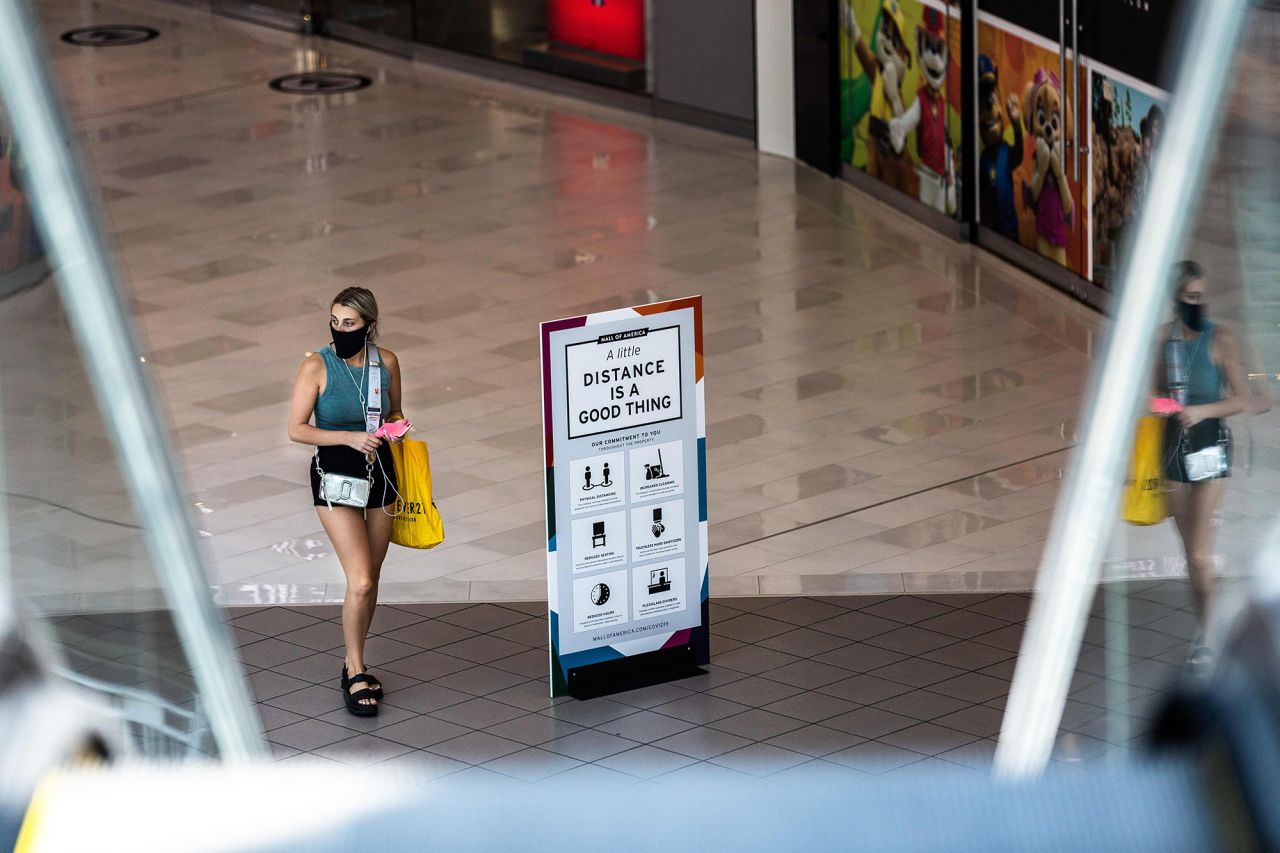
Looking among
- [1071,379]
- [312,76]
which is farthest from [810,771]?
[312,76]

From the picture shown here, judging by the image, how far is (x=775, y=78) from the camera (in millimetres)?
14734

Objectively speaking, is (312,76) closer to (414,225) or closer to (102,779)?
(414,225)

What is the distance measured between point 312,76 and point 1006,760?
51.4ft

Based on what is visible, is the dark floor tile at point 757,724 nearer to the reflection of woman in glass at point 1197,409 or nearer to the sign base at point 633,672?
the sign base at point 633,672

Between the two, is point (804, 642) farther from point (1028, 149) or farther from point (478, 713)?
point (1028, 149)

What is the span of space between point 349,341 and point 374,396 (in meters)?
0.21

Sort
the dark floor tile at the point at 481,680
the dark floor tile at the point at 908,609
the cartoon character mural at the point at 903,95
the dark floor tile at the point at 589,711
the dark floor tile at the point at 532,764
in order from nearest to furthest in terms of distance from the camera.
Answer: the dark floor tile at the point at 532,764, the dark floor tile at the point at 589,711, the dark floor tile at the point at 481,680, the dark floor tile at the point at 908,609, the cartoon character mural at the point at 903,95

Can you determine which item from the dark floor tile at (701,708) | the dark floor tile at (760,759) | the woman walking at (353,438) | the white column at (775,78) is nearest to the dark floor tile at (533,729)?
the dark floor tile at (701,708)

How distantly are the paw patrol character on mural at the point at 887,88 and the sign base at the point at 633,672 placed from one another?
7012 millimetres

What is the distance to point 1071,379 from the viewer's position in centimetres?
1000

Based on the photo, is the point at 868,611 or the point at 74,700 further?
the point at 868,611

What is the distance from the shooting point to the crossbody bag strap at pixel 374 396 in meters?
6.49

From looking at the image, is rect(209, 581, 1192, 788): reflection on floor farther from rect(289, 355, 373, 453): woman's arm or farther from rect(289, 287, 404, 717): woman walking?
rect(289, 355, 373, 453): woman's arm

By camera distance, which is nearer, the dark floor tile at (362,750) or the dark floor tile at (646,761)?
the dark floor tile at (646,761)
